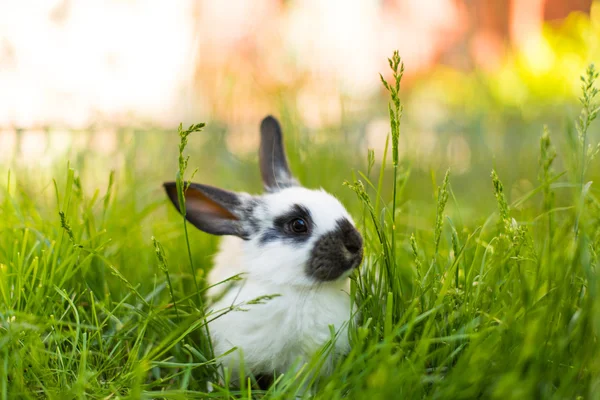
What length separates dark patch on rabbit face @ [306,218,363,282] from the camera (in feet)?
7.23

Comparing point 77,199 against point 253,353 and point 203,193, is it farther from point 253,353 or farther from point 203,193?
point 253,353

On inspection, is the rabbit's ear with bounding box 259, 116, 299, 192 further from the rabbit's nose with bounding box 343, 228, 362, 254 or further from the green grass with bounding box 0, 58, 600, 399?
the rabbit's nose with bounding box 343, 228, 362, 254

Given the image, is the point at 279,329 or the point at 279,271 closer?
the point at 279,329

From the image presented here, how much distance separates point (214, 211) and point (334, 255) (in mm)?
582

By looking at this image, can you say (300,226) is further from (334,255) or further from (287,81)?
(287,81)

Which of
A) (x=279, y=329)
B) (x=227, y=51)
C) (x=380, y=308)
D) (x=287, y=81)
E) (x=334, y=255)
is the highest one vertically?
(x=227, y=51)

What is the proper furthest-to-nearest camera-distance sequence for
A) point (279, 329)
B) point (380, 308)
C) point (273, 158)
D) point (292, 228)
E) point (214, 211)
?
point (273, 158) < point (214, 211) < point (292, 228) < point (279, 329) < point (380, 308)

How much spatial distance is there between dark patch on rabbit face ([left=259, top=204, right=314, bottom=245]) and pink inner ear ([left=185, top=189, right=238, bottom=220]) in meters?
0.20

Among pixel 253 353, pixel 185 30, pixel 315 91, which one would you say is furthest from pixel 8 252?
pixel 185 30

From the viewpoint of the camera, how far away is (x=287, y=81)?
18.4ft

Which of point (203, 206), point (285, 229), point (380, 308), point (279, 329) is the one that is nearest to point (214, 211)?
point (203, 206)

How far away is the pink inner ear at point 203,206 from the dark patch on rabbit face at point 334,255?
0.45 metres

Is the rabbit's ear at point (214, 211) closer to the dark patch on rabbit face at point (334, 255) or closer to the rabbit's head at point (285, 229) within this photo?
the rabbit's head at point (285, 229)

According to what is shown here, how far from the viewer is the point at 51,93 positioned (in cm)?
541
